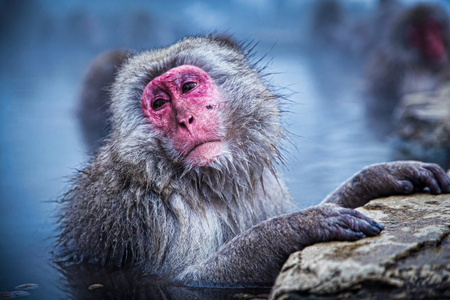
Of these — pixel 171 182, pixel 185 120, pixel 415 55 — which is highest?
pixel 415 55

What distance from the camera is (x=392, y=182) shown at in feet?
8.97

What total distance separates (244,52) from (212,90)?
600 mm

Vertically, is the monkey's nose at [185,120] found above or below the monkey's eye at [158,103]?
below

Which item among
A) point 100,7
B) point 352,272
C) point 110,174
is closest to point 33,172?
point 110,174

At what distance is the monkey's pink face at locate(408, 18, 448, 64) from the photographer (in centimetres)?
806

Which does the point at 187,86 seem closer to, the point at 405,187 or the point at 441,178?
the point at 405,187

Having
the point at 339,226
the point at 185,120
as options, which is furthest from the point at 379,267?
the point at 185,120

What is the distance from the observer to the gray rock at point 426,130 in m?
4.84

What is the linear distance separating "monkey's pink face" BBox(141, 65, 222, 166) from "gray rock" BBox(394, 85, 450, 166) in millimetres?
2960

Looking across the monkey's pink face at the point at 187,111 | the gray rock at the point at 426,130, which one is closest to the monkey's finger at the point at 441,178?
the monkey's pink face at the point at 187,111

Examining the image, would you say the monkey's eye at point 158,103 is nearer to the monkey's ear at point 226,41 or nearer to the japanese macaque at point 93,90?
the monkey's ear at point 226,41

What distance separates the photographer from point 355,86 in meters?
11.0

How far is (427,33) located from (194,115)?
708 centimetres

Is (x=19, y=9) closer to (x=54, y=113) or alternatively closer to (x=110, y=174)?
(x=54, y=113)
